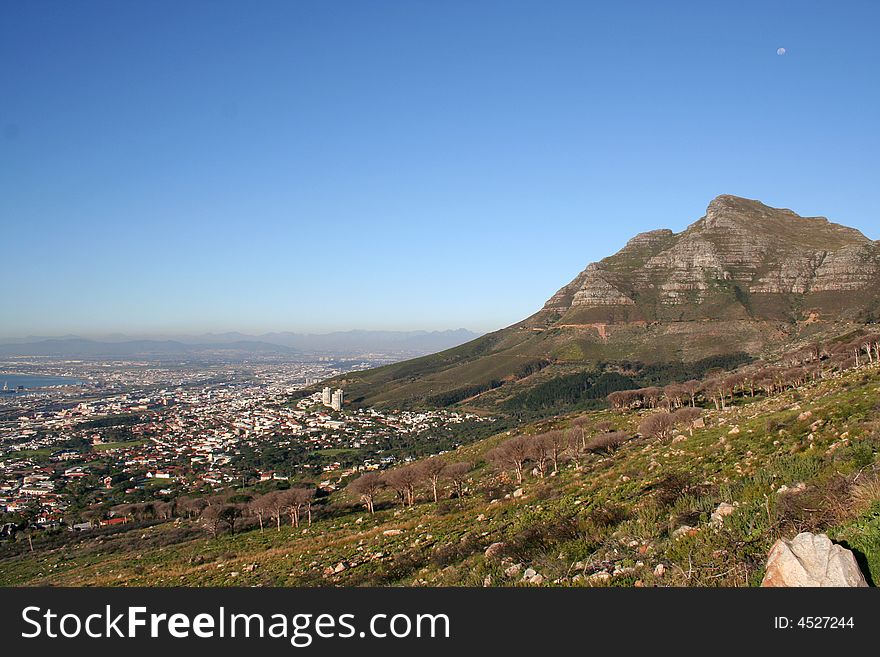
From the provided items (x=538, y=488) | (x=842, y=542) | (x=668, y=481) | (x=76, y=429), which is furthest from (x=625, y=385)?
(x=76, y=429)

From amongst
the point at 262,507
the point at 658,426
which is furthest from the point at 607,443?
the point at 262,507

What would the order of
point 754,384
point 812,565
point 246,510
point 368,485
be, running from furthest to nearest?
point 754,384, point 246,510, point 368,485, point 812,565

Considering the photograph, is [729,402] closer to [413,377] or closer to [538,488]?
[538,488]

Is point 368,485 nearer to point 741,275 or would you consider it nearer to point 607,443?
point 607,443

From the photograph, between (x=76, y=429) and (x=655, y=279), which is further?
(x=655, y=279)

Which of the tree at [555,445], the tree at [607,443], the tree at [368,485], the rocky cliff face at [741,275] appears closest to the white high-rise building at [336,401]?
the rocky cliff face at [741,275]

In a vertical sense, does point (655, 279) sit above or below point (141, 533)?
above

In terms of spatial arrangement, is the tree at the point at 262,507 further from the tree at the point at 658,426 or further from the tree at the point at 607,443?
the tree at the point at 658,426
